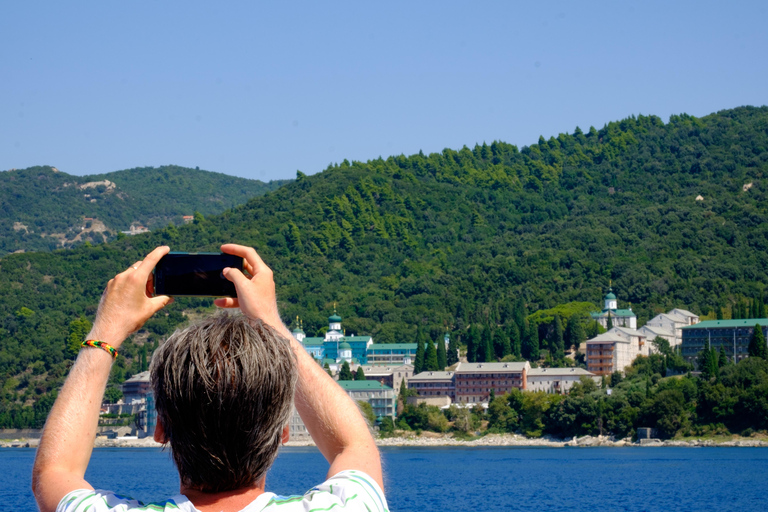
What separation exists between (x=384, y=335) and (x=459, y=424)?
31886 millimetres

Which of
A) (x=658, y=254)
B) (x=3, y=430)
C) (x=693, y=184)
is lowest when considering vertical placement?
(x=3, y=430)

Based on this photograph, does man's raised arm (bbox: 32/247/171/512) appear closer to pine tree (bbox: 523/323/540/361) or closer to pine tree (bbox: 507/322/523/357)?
pine tree (bbox: 507/322/523/357)

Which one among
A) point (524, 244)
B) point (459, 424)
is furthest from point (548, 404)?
point (524, 244)

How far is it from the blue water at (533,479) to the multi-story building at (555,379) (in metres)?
7.71

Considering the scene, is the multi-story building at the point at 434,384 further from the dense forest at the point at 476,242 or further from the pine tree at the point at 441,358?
the dense forest at the point at 476,242

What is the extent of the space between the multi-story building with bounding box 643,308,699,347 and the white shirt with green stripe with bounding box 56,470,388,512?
99107 millimetres

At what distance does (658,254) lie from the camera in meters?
125

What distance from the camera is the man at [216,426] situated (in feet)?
6.49

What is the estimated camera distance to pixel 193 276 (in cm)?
254

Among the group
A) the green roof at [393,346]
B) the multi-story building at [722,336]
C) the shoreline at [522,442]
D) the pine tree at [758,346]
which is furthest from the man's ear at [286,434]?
the green roof at [393,346]

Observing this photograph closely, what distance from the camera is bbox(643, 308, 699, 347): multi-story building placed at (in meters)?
98.6

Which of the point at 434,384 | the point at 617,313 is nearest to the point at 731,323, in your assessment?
the point at 617,313

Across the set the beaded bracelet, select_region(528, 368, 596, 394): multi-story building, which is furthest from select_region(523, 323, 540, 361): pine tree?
the beaded bracelet

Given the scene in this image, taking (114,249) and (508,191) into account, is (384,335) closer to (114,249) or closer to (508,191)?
(114,249)
